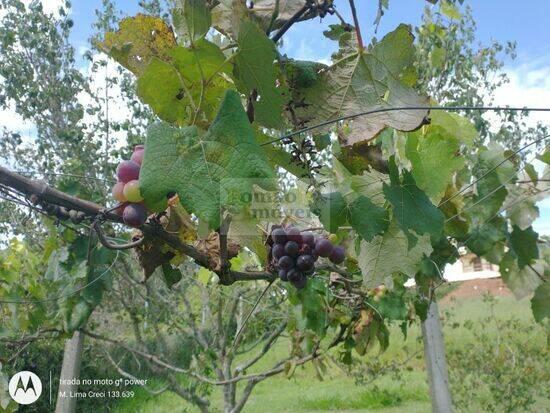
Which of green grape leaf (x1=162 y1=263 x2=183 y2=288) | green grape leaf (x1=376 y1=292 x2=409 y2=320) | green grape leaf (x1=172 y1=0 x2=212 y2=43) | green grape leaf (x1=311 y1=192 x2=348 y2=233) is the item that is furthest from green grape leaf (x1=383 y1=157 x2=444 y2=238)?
green grape leaf (x1=376 y1=292 x2=409 y2=320)

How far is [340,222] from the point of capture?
816 millimetres

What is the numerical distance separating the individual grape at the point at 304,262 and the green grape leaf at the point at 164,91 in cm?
31

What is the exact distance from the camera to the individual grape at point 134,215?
716mm

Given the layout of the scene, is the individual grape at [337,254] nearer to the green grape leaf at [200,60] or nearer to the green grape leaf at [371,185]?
the green grape leaf at [371,185]

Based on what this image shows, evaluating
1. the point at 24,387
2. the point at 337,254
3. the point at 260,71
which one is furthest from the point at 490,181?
the point at 24,387

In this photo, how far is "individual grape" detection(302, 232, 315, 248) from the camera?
92cm

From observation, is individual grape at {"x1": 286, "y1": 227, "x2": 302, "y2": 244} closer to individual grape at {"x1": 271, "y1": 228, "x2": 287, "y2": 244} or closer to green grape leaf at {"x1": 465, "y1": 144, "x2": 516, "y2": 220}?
individual grape at {"x1": 271, "y1": 228, "x2": 287, "y2": 244}

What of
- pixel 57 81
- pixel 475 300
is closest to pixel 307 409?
pixel 475 300

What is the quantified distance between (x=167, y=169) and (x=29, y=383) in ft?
9.76

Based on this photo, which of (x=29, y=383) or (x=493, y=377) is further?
(x=493, y=377)

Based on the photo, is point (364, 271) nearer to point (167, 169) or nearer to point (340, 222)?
point (340, 222)

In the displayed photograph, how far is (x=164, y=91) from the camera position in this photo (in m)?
0.70

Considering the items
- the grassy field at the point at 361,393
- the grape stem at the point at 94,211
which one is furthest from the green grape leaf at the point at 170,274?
the grassy field at the point at 361,393

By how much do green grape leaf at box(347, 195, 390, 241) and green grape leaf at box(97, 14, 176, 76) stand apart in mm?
356
